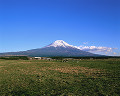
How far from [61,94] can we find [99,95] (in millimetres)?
3773

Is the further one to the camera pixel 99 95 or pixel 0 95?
pixel 0 95

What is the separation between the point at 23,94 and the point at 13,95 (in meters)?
1.07

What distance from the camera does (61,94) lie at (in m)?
12.8

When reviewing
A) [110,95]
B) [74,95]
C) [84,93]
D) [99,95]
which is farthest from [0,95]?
[110,95]

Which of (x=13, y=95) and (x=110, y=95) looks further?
(x=13, y=95)

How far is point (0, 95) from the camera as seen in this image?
13.2 meters

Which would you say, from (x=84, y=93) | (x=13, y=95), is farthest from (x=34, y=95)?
(x=84, y=93)

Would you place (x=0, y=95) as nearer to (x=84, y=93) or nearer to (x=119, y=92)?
(x=84, y=93)

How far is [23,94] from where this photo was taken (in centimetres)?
1308

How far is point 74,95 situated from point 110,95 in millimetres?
3517

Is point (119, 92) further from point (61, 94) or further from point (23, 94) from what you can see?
point (23, 94)


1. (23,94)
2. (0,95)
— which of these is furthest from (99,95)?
(0,95)

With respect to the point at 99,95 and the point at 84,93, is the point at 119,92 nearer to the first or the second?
the point at 99,95

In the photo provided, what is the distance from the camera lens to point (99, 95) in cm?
1238
